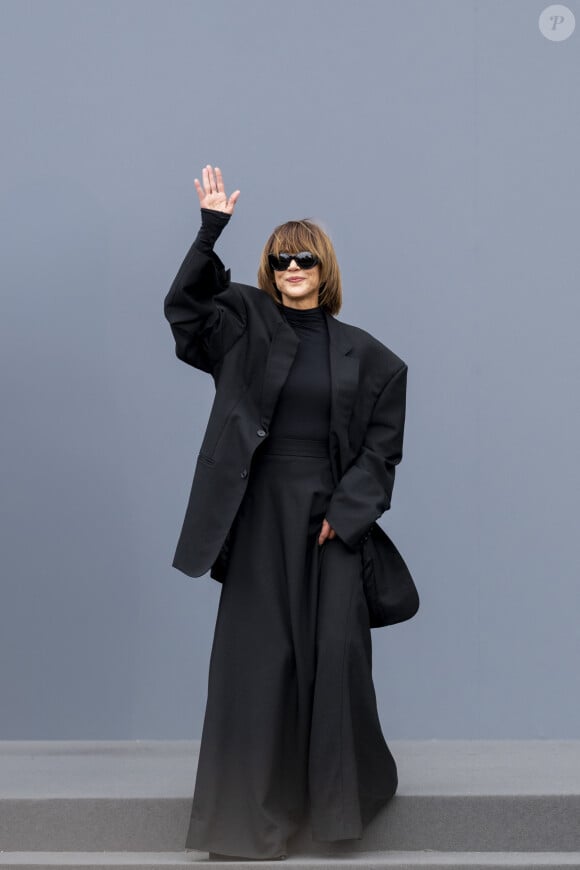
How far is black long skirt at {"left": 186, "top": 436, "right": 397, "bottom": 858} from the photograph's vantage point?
3637 millimetres

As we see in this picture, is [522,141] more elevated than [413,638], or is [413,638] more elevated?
[522,141]

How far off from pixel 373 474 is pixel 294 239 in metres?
0.68

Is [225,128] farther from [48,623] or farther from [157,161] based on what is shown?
[48,623]

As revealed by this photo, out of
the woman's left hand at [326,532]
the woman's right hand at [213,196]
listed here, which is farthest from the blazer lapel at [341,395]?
the woman's right hand at [213,196]

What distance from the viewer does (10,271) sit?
4.97 metres

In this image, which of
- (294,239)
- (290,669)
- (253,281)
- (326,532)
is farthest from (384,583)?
(253,281)

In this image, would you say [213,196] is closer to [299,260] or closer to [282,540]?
[299,260]

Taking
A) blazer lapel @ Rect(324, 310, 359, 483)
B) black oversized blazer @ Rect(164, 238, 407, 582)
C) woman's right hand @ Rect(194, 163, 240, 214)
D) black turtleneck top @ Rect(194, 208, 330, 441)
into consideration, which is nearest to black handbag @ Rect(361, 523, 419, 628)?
black oversized blazer @ Rect(164, 238, 407, 582)

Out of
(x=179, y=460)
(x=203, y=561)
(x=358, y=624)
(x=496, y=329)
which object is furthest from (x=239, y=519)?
(x=496, y=329)

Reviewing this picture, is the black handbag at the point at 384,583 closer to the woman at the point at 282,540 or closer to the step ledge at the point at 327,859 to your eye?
the woman at the point at 282,540

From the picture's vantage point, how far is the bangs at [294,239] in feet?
12.5

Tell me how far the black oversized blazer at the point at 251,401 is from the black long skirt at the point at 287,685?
9 cm

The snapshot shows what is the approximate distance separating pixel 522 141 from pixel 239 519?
2.00m

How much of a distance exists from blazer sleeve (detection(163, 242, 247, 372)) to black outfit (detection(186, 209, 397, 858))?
0.07m
